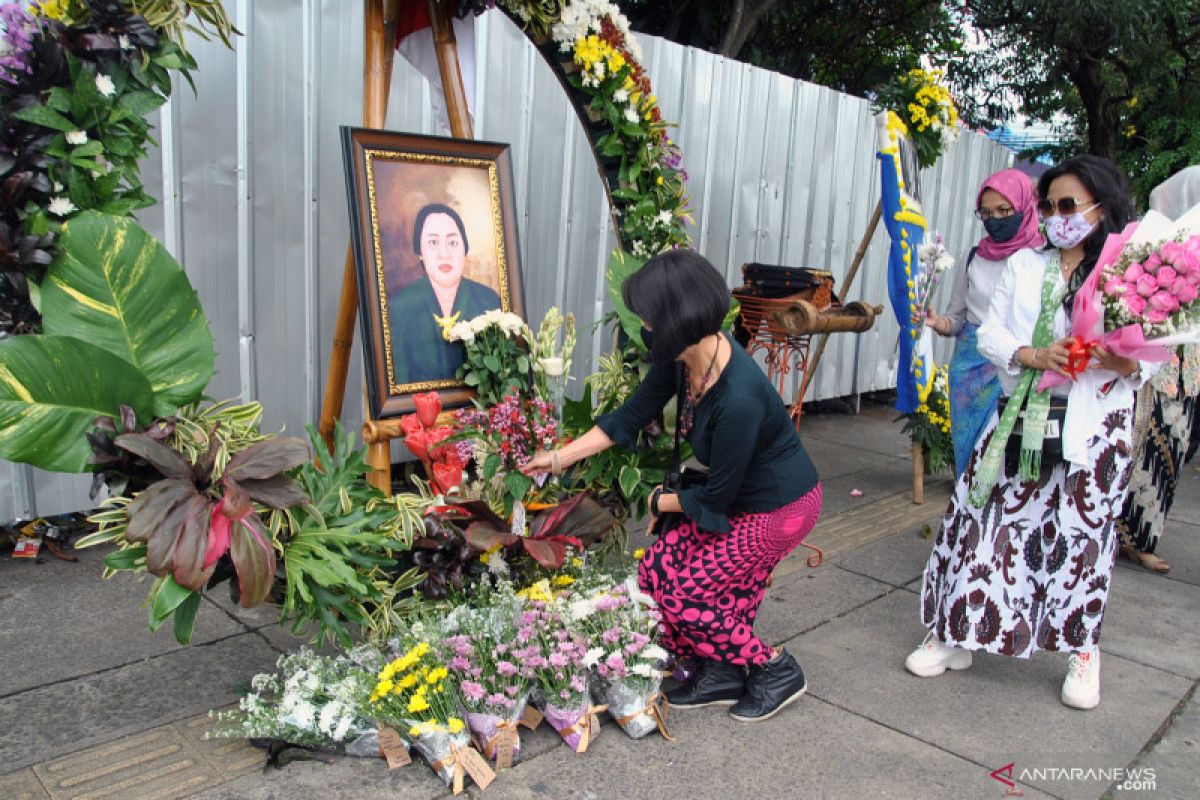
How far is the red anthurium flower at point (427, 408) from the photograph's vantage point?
3.26m

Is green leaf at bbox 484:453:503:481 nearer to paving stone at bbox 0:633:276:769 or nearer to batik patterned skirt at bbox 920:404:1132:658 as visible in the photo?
paving stone at bbox 0:633:276:769

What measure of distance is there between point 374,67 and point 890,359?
250 inches

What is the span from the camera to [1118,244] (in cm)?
294

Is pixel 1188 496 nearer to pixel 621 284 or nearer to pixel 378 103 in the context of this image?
pixel 621 284

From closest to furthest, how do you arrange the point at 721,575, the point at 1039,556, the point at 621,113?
the point at 721,575 → the point at 1039,556 → the point at 621,113

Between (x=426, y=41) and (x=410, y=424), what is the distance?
1.47 metres

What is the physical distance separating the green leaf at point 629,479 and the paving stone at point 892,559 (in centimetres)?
153

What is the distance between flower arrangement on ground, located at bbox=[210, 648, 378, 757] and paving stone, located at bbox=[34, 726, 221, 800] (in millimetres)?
115

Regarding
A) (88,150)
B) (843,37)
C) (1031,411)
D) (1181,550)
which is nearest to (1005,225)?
(1031,411)

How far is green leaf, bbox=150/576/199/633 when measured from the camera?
2331 millimetres

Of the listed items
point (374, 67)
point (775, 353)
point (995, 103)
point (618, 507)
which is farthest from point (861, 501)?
point (995, 103)

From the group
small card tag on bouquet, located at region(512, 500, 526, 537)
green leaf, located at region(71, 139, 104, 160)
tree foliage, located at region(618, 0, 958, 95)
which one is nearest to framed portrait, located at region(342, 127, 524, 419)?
small card tag on bouquet, located at region(512, 500, 526, 537)

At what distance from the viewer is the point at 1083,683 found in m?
3.29

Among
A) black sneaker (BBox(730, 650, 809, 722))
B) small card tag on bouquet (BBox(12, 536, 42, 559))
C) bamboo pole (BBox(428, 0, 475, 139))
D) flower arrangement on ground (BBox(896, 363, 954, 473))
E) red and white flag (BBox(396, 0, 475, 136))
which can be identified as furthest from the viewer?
flower arrangement on ground (BBox(896, 363, 954, 473))
